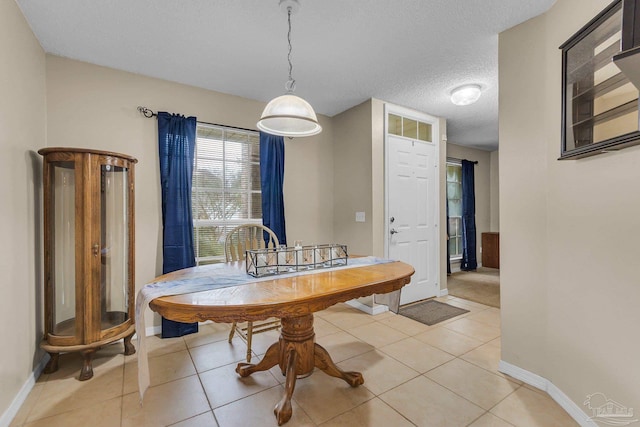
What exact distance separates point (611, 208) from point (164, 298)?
7.13 feet

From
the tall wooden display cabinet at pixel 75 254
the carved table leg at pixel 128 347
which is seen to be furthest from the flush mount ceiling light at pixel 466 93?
the carved table leg at pixel 128 347

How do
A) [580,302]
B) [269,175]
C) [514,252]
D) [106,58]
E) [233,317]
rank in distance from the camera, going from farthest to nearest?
[269,175], [106,58], [514,252], [580,302], [233,317]

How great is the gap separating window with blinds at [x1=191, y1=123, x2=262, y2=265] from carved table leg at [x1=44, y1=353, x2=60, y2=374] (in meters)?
1.25

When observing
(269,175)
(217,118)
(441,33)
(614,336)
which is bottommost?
(614,336)

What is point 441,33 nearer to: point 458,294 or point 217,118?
point 217,118

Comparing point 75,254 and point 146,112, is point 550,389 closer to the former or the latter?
point 75,254

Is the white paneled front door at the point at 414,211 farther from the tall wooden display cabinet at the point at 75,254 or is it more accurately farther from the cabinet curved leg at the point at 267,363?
the tall wooden display cabinet at the point at 75,254

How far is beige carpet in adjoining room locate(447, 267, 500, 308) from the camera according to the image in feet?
12.3

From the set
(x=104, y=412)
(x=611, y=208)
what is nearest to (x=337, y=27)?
(x=611, y=208)

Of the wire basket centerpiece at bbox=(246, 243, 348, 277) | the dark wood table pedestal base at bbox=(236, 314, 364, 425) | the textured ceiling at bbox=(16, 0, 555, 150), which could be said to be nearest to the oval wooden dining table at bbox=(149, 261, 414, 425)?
the dark wood table pedestal base at bbox=(236, 314, 364, 425)

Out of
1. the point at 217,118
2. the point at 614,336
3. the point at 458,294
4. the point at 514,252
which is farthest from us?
the point at 458,294

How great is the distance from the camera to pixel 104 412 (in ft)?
5.38

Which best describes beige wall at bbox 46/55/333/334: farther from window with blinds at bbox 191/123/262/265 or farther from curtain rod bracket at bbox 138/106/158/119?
window with blinds at bbox 191/123/262/265

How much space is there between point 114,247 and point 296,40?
86.1 inches
